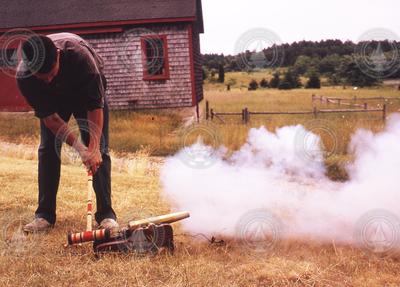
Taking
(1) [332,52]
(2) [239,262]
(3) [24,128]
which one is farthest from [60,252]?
(1) [332,52]

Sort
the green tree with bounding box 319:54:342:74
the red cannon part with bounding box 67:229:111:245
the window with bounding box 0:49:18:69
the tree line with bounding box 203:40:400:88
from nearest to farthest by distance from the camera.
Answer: the red cannon part with bounding box 67:229:111:245, the window with bounding box 0:49:18:69, the tree line with bounding box 203:40:400:88, the green tree with bounding box 319:54:342:74

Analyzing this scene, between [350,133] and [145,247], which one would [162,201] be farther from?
[350,133]

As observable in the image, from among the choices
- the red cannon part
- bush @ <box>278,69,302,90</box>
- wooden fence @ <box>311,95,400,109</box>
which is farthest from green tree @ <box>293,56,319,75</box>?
the red cannon part

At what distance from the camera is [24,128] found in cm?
1369

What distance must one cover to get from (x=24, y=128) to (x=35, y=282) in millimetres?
11488

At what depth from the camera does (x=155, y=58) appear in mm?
15758

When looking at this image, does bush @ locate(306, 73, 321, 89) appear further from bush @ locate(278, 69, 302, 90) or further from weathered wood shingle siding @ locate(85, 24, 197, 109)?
weathered wood shingle siding @ locate(85, 24, 197, 109)

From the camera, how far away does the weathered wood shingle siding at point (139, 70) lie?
15.5 metres

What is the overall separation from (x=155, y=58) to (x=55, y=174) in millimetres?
12021

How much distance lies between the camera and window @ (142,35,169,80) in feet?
51.2

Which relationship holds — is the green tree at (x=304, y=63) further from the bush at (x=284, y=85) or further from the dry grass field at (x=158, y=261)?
the dry grass field at (x=158, y=261)

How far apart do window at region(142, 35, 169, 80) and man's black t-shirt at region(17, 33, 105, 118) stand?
1203cm

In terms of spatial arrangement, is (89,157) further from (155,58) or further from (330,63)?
(330,63)

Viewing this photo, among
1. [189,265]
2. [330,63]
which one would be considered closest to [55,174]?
[189,265]
